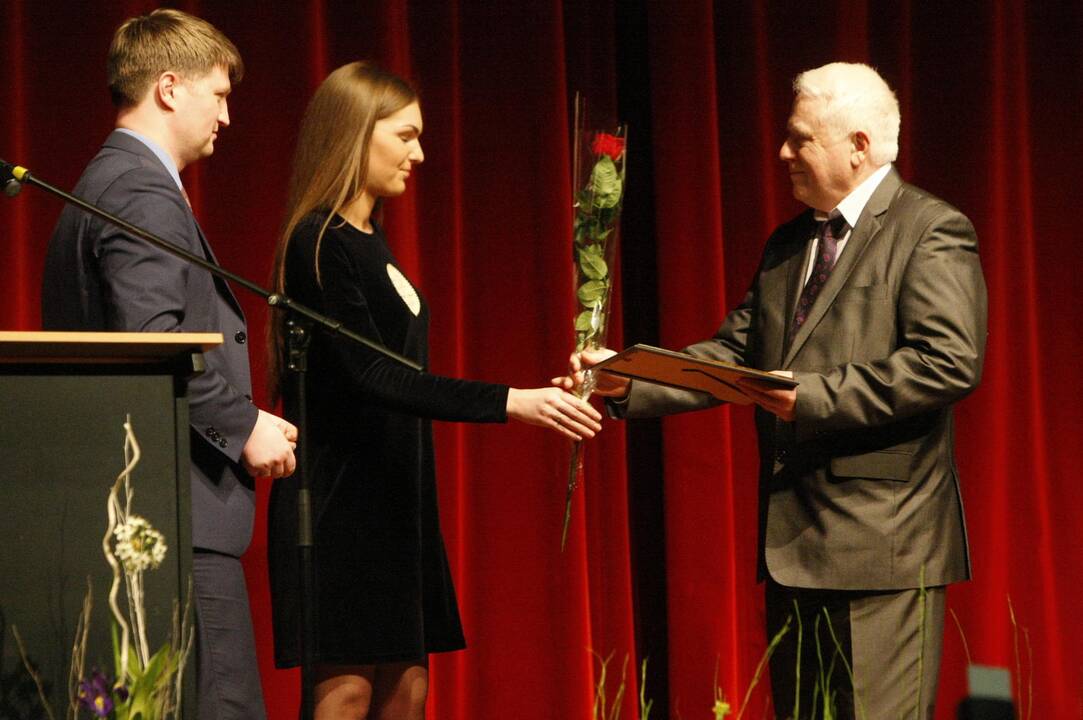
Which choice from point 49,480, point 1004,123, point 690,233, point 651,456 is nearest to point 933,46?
point 1004,123

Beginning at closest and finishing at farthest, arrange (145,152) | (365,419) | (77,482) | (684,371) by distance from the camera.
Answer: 1. (77,482)
2. (145,152)
3. (684,371)
4. (365,419)

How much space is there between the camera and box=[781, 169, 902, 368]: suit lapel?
8.20 ft

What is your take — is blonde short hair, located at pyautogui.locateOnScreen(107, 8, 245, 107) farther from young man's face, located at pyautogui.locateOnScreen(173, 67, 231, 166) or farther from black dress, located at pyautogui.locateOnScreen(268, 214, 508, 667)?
black dress, located at pyautogui.locateOnScreen(268, 214, 508, 667)

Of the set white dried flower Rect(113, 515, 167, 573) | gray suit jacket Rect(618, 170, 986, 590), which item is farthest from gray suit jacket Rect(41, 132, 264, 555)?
gray suit jacket Rect(618, 170, 986, 590)

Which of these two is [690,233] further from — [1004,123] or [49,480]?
[49,480]

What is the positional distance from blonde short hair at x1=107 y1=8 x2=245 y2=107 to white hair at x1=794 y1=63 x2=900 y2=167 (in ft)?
3.87

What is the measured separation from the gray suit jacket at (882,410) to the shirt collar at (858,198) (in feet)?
0.09

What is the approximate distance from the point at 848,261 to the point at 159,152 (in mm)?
1282

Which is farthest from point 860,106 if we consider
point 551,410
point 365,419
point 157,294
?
point 157,294

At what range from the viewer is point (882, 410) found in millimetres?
2348

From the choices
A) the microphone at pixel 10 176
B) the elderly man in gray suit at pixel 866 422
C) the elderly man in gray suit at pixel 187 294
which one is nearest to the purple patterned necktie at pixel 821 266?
the elderly man in gray suit at pixel 866 422

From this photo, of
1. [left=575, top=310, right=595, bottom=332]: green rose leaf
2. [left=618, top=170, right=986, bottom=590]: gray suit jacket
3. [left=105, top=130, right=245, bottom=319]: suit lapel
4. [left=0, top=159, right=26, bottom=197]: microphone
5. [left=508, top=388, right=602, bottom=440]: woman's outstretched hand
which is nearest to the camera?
[left=0, top=159, right=26, bottom=197]: microphone

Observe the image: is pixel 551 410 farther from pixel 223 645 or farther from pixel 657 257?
pixel 657 257

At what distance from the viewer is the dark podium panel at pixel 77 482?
169 centimetres
